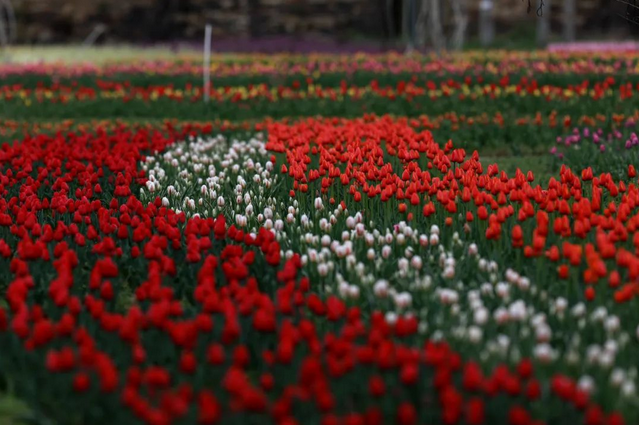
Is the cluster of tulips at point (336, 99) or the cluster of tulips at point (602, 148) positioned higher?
the cluster of tulips at point (602, 148)

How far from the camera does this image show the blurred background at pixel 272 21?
3008 cm

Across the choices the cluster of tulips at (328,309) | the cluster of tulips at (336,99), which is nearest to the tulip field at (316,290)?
the cluster of tulips at (328,309)

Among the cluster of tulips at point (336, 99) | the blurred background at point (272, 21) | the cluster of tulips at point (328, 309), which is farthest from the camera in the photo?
the blurred background at point (272, 21)

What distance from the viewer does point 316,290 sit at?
545 cm

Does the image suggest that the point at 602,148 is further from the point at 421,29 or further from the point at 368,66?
the point at 421,29

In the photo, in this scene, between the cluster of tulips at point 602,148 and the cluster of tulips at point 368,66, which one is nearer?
the cluster of tulips at point 602,148

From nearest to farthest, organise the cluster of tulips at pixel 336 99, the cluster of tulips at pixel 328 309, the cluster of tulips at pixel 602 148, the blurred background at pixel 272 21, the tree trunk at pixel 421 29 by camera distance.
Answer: the cluster of tulips at pixel 328 309, the cluster of tulips at pixel 602 148, the cluster of tulips at pixel 336 99, the tree trunk at pixel 421 29, the blurred background at pixel 272 21

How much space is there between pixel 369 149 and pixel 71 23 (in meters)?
26.7

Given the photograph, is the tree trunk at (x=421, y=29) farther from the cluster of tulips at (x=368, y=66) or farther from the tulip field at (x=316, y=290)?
the tulip field at (x=316, y=290)

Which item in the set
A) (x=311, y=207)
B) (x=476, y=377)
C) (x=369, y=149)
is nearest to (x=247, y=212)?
(x=311, y=207)

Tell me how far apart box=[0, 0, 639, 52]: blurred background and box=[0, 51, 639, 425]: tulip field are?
65.9ft

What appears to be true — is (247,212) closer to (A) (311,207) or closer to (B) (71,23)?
→ (A) (311,207)

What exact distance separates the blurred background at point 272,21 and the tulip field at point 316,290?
2010 centimetres

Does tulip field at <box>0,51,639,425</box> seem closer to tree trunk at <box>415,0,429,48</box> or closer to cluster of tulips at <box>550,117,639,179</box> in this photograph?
cluster of tulips at <box>550,117,639,179</box>
